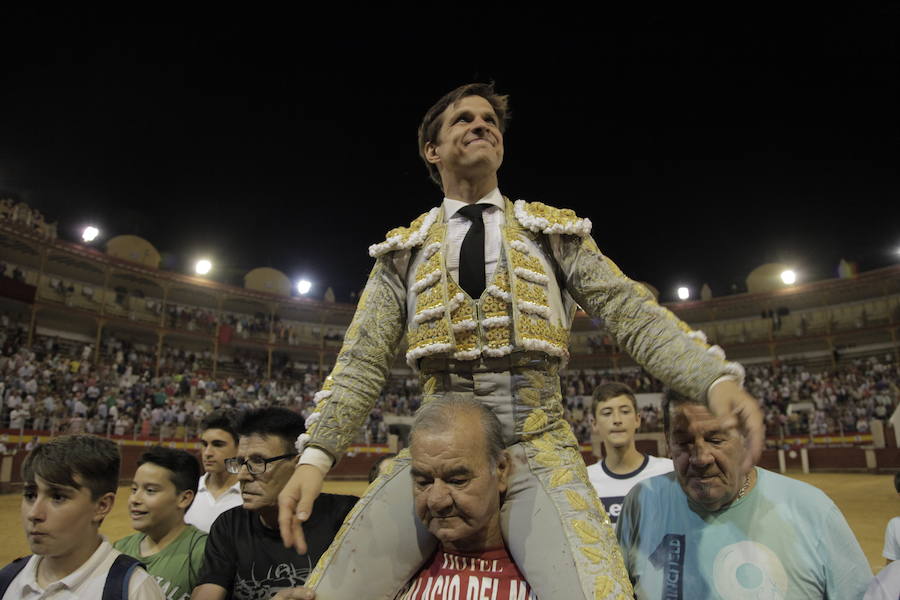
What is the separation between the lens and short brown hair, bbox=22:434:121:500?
2.30m

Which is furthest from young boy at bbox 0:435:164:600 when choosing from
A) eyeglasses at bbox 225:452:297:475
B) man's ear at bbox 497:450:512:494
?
man's ear at bbox 497:450:512:494

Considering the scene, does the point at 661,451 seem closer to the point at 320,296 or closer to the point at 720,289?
the point at 720,289

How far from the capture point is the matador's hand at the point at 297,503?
1506 mm

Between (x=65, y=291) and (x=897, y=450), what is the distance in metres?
28.3

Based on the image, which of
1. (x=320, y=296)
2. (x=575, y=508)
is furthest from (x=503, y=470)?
(x=320, y=296)

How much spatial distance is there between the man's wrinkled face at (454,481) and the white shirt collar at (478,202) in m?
0.80

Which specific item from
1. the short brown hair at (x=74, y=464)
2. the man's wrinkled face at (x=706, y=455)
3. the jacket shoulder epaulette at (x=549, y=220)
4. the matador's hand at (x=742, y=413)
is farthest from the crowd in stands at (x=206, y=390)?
the matador's hand at (x=742, y=413)

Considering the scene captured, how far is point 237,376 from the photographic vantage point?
90.5 ft

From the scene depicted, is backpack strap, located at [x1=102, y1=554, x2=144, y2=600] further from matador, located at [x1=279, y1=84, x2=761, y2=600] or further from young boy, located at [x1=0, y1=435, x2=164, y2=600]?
matador, located at [x1=279, y1=84, x2=761, y2=600]

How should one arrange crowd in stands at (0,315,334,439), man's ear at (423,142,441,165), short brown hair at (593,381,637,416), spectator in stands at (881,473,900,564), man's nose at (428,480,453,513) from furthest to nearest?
crowd in stands at (0,315,334,439), short brown hair at (593,381,637,416), spectator in stands at (881,473,900,564), man's ear at (423,142,441,165), man's nose at (428,480,453,513)

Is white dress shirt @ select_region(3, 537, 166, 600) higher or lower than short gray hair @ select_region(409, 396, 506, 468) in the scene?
lower

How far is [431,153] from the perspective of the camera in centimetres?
221

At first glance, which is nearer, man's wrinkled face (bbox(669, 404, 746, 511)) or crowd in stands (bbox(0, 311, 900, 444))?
man's wrinkled face (bbox(669, 404, 746, 511))

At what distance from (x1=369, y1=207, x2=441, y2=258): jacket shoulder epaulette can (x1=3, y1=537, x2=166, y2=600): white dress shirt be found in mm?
1401
